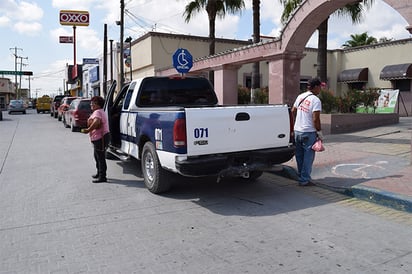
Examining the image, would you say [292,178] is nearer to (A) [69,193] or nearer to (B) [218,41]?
(A) [69,193]

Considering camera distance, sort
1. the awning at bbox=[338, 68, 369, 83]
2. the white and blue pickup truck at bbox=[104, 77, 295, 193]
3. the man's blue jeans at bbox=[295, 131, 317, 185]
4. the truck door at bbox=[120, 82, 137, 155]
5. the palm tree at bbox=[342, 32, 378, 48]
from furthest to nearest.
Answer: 1. the palm tree at bbox=[342, 32, 378, 48]
2. the awning at bbox=[338, 68, 369, 83]
3. the truck door at bbox=[120, 82, 137, 155]
4. the man's blue jeans at bbox=[295, 131, 317, 185]
5. the white and blue pickup truck at bbox=[104, 77, 295, 193]

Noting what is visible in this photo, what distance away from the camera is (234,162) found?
6191 millimetres

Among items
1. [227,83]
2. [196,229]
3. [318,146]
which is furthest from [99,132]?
[227,83]

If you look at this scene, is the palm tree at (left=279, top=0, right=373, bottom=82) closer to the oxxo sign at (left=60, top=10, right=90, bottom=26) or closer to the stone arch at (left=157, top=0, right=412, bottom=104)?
the stone arch at (left=157, top=0, right=412, bottom=104)

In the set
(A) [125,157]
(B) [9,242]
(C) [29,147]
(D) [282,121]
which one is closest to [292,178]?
(D) [282,121]

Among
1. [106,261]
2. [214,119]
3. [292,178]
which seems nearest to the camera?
[106,261]

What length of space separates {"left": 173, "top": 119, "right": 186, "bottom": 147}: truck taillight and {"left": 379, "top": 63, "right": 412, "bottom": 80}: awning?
70.9 ft

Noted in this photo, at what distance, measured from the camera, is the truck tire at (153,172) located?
21.4 feet

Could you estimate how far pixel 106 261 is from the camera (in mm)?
4105

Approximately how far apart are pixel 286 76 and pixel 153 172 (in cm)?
662

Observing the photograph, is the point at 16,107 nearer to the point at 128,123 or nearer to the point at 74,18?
the point at 74,18

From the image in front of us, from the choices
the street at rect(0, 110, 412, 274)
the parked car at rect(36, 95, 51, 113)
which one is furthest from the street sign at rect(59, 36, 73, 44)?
the street at rect(0, 110, 412, 274)

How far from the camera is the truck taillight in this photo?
5676 mm

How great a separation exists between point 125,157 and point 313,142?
3732mm
